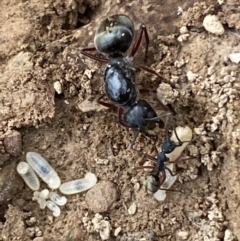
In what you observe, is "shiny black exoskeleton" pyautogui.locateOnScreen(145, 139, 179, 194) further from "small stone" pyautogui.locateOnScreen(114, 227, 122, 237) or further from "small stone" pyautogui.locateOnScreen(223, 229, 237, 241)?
"small stone" pyautogui.locateOnScreen(223, 229, 237, 241)

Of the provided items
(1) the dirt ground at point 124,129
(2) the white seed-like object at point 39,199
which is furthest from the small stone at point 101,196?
(2) the white seed-like object at point 39,199

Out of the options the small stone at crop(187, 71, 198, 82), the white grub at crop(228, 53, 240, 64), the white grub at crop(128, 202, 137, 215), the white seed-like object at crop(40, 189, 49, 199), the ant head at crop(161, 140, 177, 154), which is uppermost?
the white grub at crop(228, 53, 240, 64)

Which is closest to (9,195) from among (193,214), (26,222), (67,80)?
(26,222)

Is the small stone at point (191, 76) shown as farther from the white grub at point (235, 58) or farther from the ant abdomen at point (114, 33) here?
the ant abdomen at point (114, 33)

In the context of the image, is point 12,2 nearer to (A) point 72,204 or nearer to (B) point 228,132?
(A) point 72,204

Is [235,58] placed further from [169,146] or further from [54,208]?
[54,208]

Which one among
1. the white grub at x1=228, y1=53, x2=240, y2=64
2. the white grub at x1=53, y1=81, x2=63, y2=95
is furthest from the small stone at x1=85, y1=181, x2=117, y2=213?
the white grub at x1=228, y1=53, x2=240, y2=64
